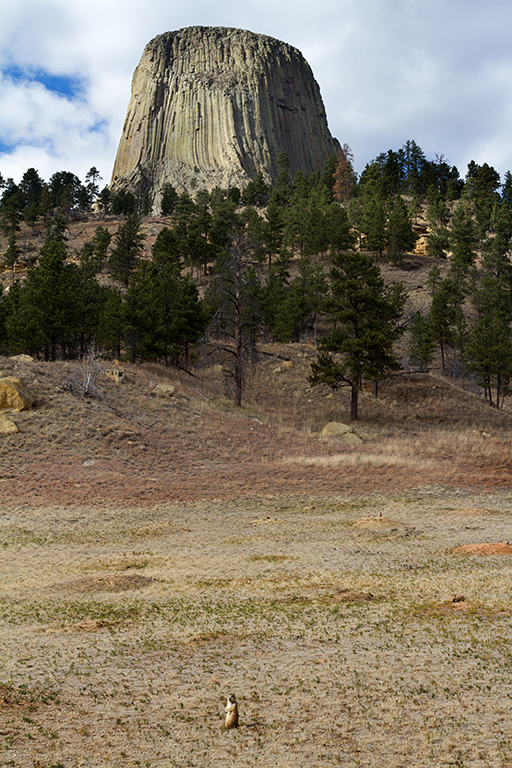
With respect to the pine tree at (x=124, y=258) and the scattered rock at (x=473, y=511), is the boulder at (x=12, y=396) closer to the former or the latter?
the scattered rock at (x=473, y=511)

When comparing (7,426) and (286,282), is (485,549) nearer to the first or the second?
(7,426)

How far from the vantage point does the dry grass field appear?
4402 millimetres

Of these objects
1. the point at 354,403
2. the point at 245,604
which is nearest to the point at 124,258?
the point at 354,403

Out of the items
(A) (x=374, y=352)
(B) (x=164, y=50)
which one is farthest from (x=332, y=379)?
(B) (x=164, y=50)

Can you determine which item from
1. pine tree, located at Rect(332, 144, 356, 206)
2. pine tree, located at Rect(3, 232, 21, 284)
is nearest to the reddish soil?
pine tree, located at Rect(3, 232, 21, 284)

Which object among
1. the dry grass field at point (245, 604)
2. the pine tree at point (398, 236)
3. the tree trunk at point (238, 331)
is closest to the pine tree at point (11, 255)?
the pine tree at point (398, 236)

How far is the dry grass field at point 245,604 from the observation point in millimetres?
4402

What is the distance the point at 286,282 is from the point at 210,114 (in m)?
105

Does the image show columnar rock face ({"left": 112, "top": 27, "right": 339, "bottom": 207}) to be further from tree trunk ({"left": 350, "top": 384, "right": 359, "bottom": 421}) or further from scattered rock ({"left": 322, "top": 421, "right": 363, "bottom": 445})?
scattered rock ({"left": 322, "top": 421, "right": 363, "bottom": 445})

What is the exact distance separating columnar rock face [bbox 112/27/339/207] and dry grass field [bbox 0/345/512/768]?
417ft

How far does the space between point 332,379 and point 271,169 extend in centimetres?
12521

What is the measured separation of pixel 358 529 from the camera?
14.4 metres

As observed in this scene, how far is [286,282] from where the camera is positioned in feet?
207

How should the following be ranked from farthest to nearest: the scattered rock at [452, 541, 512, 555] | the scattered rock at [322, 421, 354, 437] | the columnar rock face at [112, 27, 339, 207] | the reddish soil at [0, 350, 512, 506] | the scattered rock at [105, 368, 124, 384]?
1. the columnar rock face at [112, 27, 339, 207]
2. the scattered rock at [105, 368, 124, 384]
3. the scattered rock at [322, 421, 354, 437]
4. the reddish soil at [0, 350, 512, 506]
5. the scattered rock at [452, 541, 512, 555]
